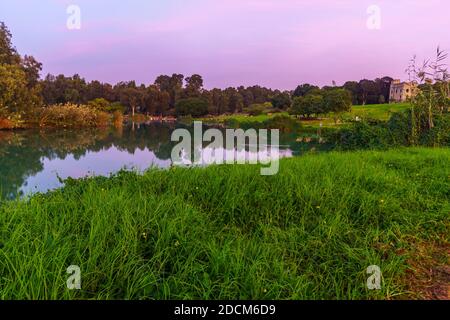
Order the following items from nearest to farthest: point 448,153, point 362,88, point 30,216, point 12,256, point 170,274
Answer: point 12,256 < point 170,274 < point 30,216 < point 448,153 < point 362,88

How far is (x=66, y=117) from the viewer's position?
32.4 metres

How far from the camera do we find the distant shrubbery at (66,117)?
30.7m

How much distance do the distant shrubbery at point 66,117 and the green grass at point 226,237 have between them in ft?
98.3

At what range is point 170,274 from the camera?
2.29 m

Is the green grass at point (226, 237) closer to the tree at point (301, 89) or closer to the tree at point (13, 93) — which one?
the tree at point (13, 93)

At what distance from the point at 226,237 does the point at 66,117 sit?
33.6m

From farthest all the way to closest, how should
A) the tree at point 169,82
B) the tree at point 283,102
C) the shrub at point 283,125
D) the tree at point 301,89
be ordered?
the tree at point 169,82 < the tree at point 301,89 < the tree at point 283,102 < the shrub at point 283,125

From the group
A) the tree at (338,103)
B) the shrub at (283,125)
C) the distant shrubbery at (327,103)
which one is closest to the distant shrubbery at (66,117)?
the shrub at (283,125)

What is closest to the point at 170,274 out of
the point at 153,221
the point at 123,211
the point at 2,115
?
the point at 153,221

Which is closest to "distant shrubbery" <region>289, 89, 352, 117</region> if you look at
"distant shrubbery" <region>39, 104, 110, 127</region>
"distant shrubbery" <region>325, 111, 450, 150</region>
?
"distant shrubbery" <region>325, 111, 450, 150</region>

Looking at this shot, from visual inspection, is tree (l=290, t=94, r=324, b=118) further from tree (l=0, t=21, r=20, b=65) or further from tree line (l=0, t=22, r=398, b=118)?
tree (l=0, t=21, r=20, b=65)
